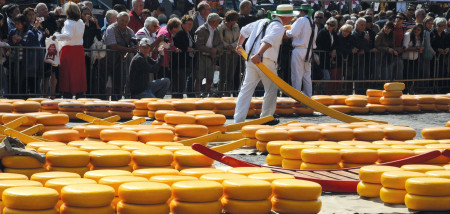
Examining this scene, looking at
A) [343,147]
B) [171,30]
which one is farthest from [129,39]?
[343,147]

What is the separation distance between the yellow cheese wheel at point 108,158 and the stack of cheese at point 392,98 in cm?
843

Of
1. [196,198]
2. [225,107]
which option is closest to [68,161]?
[196,198]

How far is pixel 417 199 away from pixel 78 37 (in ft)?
27.4

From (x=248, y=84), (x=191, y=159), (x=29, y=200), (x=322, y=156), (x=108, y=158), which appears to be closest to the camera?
(x=29, y=200)

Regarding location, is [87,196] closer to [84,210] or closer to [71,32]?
[84,210]

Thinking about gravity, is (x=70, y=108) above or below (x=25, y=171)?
above

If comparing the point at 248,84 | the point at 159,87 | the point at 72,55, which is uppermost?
the point at 72,55

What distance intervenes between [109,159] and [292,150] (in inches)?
73.2

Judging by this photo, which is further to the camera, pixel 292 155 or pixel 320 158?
pixel 292 155

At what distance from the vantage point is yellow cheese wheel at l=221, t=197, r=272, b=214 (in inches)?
210

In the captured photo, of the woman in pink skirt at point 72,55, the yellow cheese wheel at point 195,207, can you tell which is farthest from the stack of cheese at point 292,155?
the woman in pink skirt at point 72,55

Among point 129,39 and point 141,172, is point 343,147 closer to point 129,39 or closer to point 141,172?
point 141,172

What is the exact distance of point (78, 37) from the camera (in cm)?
1291

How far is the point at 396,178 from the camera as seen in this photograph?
233 inches
